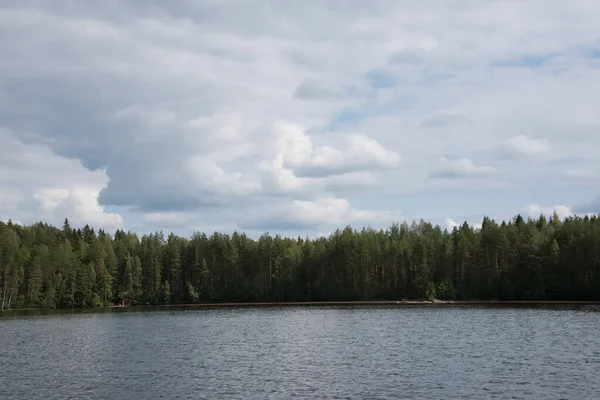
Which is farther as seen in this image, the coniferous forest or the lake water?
the coniferous forest

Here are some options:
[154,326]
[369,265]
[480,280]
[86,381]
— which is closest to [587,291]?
[480,280]

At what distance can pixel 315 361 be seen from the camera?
191 ft

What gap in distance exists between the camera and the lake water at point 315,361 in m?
44.0

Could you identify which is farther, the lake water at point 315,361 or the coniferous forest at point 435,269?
the coniferous forest at point 435,269

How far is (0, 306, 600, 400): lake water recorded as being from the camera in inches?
1731

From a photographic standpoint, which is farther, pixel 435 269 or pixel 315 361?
pixel 435 269

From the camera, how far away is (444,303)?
6550 inches

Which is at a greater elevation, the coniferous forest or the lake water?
the coniferous forest

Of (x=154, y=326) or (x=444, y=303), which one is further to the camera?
(x=444, y=303)

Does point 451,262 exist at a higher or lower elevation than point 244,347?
higher

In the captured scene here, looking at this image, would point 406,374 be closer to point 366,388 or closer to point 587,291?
point 366,388

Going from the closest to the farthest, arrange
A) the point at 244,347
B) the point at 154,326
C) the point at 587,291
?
the point at 244,347, the point at 154,326, the point at 587,291

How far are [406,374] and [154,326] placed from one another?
215 feet

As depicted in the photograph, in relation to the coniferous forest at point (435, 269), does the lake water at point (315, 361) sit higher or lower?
lower
